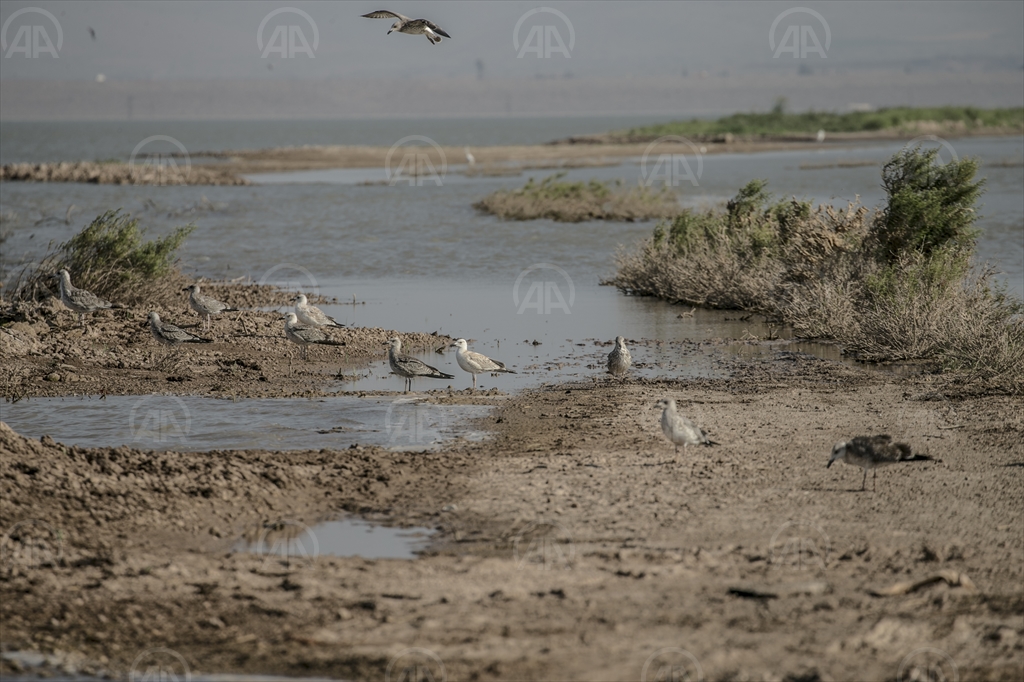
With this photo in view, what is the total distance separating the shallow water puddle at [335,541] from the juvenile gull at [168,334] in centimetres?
757

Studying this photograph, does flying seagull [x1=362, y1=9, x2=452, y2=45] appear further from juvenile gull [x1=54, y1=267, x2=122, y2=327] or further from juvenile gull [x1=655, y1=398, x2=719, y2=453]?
juvenile gull [x1=54, y1=267, x2=122, y2=327]

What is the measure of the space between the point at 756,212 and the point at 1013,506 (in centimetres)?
1506

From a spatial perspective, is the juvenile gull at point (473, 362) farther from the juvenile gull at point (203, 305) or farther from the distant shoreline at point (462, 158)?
the distant shoreline at point (462, 158)

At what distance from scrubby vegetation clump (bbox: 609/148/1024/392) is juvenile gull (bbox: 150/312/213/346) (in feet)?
32.0

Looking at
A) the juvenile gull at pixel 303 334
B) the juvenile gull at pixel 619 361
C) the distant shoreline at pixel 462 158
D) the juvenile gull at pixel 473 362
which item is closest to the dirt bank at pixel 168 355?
the juvenile gull at pixel 303 334

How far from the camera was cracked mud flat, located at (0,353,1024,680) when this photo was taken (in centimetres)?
664

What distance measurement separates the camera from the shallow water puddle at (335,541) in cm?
835

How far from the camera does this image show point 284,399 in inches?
542

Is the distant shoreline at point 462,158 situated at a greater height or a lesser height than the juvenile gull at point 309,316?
greater

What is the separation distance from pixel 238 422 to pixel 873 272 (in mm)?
11425

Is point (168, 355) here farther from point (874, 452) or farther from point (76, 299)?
point (874, 452)

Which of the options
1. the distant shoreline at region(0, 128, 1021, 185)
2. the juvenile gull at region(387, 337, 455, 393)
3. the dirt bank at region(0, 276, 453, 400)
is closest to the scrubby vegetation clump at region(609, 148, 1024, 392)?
the dirt bank at region(0, 276, 453, 400)

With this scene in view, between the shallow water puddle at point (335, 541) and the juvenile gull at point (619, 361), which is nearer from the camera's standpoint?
the shallow water puddle at point (335, 541)

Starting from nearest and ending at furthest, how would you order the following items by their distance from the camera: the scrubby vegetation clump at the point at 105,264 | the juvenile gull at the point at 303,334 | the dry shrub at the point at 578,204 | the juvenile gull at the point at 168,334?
1. the juvenile gull at the point at 168,334
2. the juvenile gull at the point at 303,334
3. the scrubby vegetation clump at the point at 105,264
4. the dry shrub at the point at 578,204
